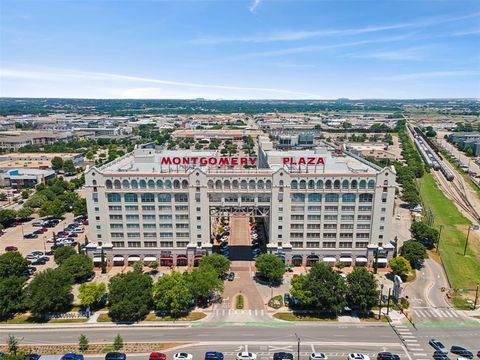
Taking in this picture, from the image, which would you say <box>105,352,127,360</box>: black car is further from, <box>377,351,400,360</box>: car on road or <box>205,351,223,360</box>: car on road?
<box>377,351,400,360</box>: car on road

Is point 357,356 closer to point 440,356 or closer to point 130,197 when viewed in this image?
point 440,356

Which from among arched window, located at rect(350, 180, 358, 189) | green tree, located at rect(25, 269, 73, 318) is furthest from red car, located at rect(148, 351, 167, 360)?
arched window, located at rect(350, 180, 358, 189)

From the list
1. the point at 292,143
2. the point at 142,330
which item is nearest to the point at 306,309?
the point at 142,330

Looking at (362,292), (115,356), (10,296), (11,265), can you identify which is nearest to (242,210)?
(362,292)

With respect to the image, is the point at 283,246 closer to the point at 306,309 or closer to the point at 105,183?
the point at 306,309

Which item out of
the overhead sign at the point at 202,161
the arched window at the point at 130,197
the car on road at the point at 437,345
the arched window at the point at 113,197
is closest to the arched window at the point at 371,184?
the overhead sign at the point at 202,161
